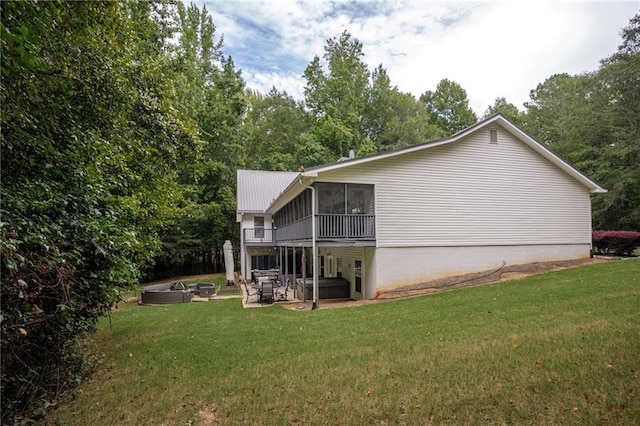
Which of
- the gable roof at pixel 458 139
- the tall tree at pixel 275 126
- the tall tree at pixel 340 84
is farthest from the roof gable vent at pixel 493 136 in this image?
the tall tree at pixel 275 126

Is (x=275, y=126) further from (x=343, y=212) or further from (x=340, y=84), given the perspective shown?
(x=343, y=212)

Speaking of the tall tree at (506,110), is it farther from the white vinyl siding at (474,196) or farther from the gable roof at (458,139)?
the white vinyl siding at (474,196)

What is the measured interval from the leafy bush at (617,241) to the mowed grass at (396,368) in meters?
8.89

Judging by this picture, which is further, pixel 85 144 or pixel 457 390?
pixel 85 144

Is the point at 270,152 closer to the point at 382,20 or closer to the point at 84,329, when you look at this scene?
the point at 382,20

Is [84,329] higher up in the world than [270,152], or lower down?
lower down

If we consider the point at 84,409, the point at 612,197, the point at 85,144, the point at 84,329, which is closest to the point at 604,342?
the point at 84,409

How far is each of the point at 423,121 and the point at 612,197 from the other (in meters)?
20.1

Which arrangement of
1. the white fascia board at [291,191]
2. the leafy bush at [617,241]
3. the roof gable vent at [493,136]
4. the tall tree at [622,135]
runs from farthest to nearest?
the tall tree at [622,135] < the leafy bush at [617,241] < the roof gable vent at [493,136] < the white fascia board at [291,191]

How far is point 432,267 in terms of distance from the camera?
13305 mm

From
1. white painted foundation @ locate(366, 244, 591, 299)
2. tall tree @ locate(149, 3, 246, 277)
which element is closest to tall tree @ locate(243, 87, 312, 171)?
tall tree @ locate(149, 3, 246, 277)

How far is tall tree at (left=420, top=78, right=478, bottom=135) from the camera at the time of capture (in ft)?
147

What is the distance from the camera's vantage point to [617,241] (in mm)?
16234

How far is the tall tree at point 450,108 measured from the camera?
147 ft
